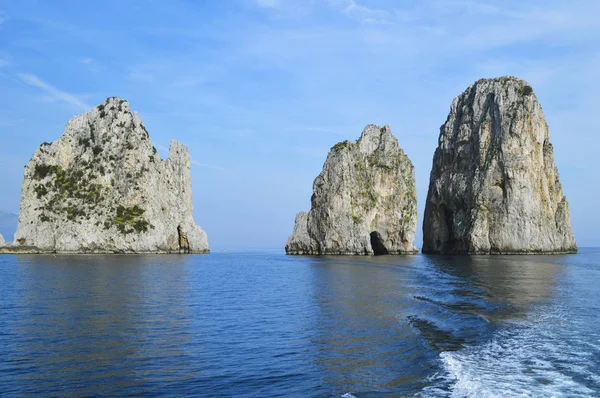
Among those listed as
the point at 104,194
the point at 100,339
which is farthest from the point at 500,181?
the point at 100,339

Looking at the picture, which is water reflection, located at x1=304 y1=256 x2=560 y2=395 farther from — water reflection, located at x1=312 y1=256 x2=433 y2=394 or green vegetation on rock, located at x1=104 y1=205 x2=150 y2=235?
green vegetation on rock, located at x1=104 y1=205 x2=150 y2=235

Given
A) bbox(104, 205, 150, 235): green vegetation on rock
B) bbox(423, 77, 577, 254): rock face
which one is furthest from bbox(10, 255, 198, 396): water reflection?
bbox(423, 77, 577, 254): rock face

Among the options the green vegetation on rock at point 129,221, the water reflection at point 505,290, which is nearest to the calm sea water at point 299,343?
the water reflection at point 505,290

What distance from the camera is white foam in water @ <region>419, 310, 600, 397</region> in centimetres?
1595

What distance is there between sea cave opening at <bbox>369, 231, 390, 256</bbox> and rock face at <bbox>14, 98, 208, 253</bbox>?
2095 inches

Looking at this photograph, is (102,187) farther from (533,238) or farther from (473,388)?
(473,388)

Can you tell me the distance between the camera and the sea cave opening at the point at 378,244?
5428 inches

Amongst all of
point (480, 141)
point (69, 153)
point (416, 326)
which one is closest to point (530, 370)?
point (416, 326)

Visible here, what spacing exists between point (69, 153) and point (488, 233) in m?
114

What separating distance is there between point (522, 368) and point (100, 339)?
1820 centimetres

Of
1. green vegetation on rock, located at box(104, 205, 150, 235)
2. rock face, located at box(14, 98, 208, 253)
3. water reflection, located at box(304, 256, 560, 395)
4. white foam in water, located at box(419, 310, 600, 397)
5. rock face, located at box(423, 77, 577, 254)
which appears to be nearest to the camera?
white foam in water, located at box(419, 310, 600, 397)

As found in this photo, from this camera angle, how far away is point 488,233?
12512 centimetres

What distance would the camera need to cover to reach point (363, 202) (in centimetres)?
13112

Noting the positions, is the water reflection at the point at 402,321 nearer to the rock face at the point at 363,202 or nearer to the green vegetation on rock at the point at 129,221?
the rock face at the point at 363,202
